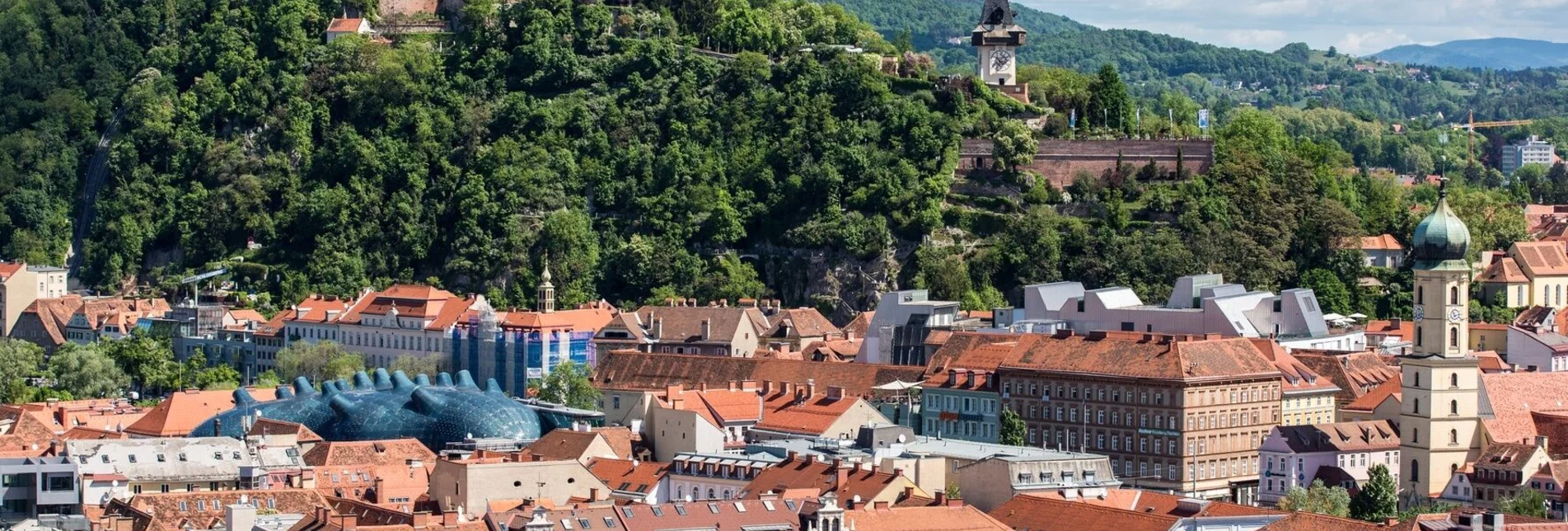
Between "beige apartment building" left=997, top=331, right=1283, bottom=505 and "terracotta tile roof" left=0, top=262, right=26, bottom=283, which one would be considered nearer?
"beige apartment building" left=997, top=331, right=1283, bottom=505

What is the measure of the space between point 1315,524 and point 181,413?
50324 millimetres

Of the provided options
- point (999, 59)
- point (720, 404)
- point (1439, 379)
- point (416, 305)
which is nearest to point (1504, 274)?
point (999, 59)

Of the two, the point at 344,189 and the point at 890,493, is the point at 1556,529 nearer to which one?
the point at 890,493

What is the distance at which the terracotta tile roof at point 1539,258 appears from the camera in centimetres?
13150

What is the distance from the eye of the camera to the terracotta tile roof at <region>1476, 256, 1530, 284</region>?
130 meters

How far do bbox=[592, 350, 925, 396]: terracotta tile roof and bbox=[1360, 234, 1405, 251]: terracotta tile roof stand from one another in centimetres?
3458

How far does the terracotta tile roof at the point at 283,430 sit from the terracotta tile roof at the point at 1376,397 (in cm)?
3401

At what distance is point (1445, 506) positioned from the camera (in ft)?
282

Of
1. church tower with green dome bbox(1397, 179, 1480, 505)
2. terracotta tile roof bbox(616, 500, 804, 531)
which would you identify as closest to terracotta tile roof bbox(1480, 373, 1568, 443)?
church tower with green dome bbox(1397, 179, 1480, 505)

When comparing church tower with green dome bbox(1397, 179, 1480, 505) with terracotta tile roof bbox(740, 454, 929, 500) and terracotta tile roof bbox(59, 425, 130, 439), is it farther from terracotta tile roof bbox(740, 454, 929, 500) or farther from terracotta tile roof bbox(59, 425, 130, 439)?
terracotta tile roof bbox(59, 425, 130, 439)

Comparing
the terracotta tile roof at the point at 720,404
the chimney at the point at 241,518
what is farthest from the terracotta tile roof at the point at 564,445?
the chimney at the point at 241,518

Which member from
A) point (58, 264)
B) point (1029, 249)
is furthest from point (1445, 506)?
point (58, 264)

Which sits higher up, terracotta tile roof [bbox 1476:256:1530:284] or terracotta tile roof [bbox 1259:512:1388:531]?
terracotta tile roof [bbox 1476:256:1530:284]

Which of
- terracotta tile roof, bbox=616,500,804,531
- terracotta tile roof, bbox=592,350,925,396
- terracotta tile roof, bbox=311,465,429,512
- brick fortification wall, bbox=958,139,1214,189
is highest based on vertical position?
brick fortification wall, bbox=958,139,1214,189
